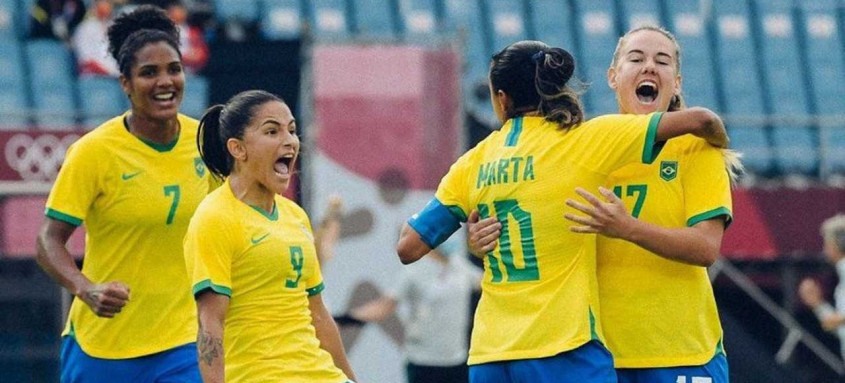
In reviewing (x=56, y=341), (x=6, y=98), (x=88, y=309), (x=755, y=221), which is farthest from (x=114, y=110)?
(x=88, y=309)

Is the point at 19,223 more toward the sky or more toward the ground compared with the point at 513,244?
more toward the ground

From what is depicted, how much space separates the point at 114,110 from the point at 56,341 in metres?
2.65

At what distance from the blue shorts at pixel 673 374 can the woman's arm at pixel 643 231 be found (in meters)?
0.38

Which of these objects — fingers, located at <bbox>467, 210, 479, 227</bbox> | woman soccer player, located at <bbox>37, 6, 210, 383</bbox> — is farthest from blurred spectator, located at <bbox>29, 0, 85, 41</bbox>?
fingers, located at <bbox>467, 210, 479, 227</bbox>

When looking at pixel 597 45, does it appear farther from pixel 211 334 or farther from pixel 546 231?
pixel 211 334

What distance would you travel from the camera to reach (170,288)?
733 cm

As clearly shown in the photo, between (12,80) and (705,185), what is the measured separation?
1055 cm

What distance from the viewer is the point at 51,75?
1559cm

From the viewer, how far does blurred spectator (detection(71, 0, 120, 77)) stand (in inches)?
577

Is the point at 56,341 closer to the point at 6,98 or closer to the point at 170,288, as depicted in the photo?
the point at 6,98

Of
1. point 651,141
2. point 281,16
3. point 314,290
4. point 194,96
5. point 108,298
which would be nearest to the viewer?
point 651,141

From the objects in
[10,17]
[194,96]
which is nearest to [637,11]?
[194,96]

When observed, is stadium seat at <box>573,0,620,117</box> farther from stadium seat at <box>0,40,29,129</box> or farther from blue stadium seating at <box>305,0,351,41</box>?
stadium seat at <box>0,40,29,129</box>

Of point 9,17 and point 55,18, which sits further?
point 9,17
